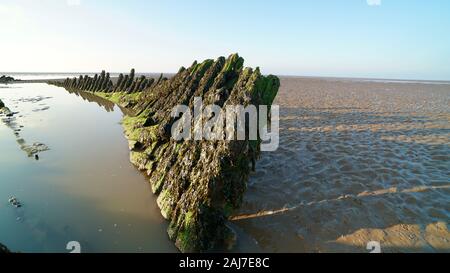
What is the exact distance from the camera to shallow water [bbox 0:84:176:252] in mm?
5219

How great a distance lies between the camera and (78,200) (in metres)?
6.76

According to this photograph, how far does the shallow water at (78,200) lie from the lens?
522 cm

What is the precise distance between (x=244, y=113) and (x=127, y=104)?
766 inches

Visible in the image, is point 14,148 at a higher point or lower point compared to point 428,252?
higher
